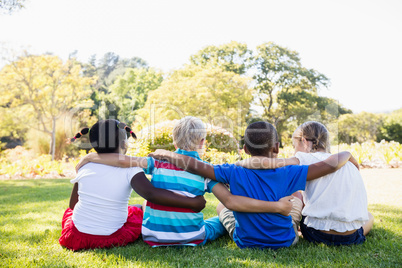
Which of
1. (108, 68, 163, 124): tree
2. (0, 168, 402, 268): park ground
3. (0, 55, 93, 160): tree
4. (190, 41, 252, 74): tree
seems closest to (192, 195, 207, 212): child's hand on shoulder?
(0, 168, 402, 268): park ground

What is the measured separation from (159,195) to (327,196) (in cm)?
140

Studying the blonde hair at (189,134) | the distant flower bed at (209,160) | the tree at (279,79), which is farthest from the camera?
the tree at (279,79)

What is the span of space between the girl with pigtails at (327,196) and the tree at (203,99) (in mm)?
15149

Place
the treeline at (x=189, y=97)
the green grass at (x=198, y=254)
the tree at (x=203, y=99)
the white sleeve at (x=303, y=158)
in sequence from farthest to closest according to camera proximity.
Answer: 1. the tree at (x=203, y=99)
2. the treeline at (x=189, y=97)
3. the white sleeve at (x=303, y=158)
4. the green grass at (x=198, y=254)

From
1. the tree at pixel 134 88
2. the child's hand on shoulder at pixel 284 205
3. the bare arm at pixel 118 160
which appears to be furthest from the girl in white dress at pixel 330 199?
the tree at pixel 134 88

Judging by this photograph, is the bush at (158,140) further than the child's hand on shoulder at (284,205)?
Yes

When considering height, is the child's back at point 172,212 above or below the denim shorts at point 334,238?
above

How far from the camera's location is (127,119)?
2695 centimetres

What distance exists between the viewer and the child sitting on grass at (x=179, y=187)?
2.41 metres

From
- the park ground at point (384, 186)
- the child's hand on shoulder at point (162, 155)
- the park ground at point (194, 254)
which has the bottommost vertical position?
the park ground at point (384, 186)

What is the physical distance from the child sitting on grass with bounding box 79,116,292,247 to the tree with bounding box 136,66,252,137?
1512cm

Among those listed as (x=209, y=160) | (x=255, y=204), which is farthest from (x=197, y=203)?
(x=209, y=160)

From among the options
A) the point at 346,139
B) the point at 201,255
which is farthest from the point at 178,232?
the point at 346,139

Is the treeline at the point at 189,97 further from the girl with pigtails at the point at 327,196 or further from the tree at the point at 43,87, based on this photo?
the girl with pigtails at the point at 327,196
